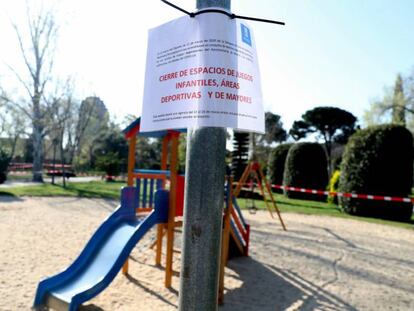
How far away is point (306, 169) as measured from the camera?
1980 cm

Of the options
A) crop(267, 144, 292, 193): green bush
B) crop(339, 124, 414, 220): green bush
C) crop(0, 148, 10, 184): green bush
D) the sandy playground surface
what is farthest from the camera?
crop(267, 144, 292, 193): green bush

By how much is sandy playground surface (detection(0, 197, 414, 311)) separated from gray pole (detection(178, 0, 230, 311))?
2744mm

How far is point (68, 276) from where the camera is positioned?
4.17 meters

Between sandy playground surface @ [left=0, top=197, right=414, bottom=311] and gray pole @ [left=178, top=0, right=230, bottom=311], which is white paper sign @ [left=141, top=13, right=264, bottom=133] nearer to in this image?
gray pole @ [left=178, top=0, right=230, bottom=311]

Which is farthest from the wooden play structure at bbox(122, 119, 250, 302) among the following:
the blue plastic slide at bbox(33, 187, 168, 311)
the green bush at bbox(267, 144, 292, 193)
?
the green bush at bbox(267, 144, 292, 193)

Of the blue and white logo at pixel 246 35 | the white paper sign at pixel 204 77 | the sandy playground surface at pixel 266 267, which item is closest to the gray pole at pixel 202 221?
the white paper sign at pixel 204 77

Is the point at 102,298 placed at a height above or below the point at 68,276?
below

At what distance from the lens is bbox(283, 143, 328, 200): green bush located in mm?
19781

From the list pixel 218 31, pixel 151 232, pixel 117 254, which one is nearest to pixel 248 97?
pixel 218 31

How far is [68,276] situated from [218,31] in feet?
12.1

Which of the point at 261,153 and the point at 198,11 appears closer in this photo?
the point at 198,11

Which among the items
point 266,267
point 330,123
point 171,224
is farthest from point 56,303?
point 330,123

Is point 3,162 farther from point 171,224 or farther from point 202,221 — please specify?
point 202,221

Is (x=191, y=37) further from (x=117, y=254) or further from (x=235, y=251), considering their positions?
(x=235, y=251)
